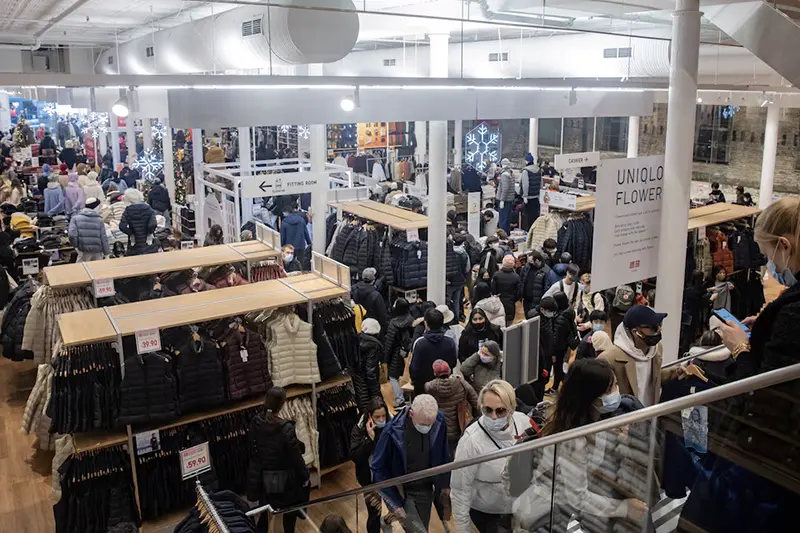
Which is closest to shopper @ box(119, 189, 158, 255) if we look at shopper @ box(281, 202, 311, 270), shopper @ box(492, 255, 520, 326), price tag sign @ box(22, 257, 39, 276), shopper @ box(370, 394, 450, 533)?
price tag sign @ box(22, 257, 39, 276)

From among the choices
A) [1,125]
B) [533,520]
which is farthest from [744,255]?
[1,125]

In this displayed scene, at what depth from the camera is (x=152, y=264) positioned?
7.14 m

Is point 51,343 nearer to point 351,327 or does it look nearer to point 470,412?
point 351,327

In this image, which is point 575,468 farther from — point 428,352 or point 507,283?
point 507,283

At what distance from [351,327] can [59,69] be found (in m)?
15.6

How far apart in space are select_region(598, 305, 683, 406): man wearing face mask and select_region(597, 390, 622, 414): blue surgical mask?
968 mm

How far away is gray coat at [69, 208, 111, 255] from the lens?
9.08 m

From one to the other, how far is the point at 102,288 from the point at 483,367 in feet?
11.0

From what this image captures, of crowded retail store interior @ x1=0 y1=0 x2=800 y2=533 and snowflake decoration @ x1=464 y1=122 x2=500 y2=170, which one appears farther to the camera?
snowflake decoration @ x1=464 y1=122 x2=500 y2=170

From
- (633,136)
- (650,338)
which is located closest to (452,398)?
(650,338)

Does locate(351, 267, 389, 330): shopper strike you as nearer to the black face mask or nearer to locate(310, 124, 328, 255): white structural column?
locate(310, 124, 328, 255): white structural column

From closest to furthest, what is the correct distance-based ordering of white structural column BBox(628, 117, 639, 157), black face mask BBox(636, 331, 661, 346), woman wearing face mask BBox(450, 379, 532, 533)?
Answer: woman wearing face mask BBox(450, 379, 532, 533)
black face mask BBox(636, 331, 661, 346)
white structural column BBox(628, 117, 639, 157)

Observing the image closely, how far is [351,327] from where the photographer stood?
21.1ft

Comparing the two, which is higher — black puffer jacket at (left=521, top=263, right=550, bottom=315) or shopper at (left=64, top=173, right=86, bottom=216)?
shopper at (left=64, top=173, right=86, bottom=216)
